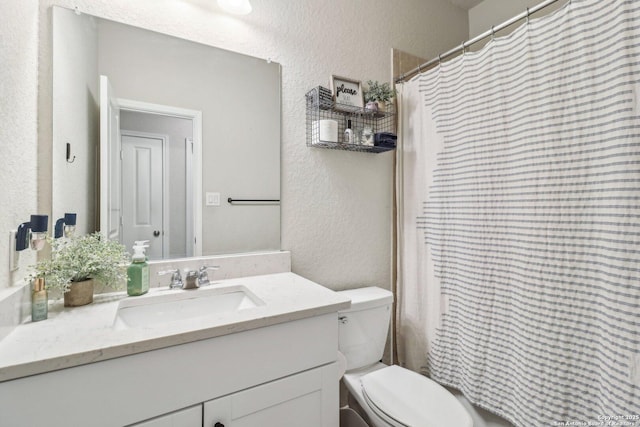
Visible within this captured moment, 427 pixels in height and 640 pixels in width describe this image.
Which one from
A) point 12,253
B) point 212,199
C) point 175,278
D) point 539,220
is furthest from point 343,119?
point 12,253

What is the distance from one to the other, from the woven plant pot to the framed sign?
1294 millimetres

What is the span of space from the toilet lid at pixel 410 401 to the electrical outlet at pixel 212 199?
101 cm

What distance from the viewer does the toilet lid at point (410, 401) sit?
1.09 m

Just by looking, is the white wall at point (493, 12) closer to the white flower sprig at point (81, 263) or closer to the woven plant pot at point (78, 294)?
the white flower sprig at point (81, 263)

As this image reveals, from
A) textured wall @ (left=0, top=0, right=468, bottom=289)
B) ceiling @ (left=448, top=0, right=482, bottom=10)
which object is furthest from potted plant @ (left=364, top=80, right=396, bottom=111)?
ceiling @ (left=448, top=0, right=482, bottom=10)

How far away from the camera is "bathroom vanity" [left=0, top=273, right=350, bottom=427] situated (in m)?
0.67

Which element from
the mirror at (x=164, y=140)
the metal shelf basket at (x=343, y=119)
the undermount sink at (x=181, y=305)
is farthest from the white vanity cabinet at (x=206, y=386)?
the metal shelf basket at (x=343, y=119)

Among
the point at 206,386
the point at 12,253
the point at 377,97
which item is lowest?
the point at 206,386

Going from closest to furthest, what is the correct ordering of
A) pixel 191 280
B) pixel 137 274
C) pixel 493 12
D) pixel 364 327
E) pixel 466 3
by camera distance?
pixel 137 274 < pixel 191 280 < pixel 364 327 < pixel 493 12 < pixel 466 3

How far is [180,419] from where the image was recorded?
792 mm

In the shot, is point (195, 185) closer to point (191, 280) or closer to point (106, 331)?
point (191, 280)

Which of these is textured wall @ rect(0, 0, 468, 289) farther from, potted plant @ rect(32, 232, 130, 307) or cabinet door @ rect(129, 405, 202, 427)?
cabinet door @ rect(129, 405, 202, 427)

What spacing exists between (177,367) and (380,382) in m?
0.87

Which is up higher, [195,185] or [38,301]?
[195,185]
